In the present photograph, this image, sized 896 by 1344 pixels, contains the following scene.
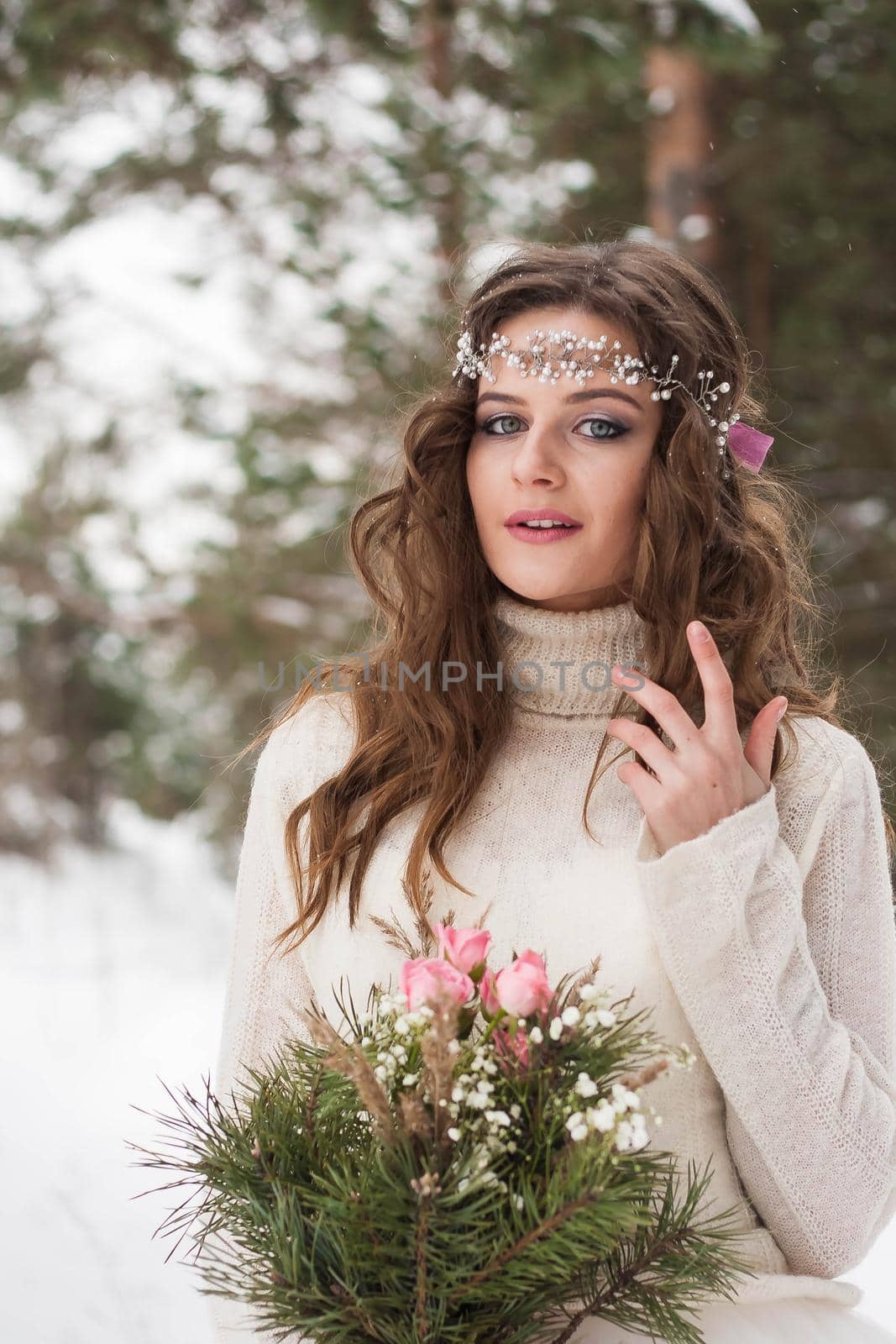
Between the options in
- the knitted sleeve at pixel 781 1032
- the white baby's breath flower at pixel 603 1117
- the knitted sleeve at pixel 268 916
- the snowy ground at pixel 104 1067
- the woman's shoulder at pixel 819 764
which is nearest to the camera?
the white baby's breath flower at pixel 603 1117

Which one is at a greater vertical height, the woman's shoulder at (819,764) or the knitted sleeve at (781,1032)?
the woman's shoulder at (819,764)

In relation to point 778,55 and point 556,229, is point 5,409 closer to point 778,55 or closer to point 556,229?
point 556,229

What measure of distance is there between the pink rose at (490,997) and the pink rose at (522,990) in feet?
0.04

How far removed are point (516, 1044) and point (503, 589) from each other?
3.34ft

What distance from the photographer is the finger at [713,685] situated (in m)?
1.73

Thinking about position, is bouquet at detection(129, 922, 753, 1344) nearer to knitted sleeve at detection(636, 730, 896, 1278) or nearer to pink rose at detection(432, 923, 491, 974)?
pink rose at detection(432, 923, 491, 974)

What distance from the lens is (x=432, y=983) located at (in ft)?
4.24

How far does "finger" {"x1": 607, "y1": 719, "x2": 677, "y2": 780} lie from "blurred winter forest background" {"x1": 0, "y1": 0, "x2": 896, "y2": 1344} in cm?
289

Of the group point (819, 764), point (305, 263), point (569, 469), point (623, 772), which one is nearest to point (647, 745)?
point (623, 772)

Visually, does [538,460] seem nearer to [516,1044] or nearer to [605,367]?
[605,367]

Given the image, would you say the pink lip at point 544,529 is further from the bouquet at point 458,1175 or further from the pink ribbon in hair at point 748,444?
the bouquet at point 458,1175

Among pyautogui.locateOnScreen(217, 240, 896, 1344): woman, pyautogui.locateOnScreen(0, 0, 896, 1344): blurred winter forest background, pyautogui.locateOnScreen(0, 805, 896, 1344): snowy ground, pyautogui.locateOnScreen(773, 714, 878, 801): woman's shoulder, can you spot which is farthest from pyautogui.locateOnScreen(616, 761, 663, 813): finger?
pyautogui.locateOnScreen(0, 0, 896, 1344): blurred winter forest background

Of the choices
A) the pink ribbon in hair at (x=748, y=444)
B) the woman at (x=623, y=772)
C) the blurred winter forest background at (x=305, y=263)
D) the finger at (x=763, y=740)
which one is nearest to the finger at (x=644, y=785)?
the woman at (x=623, y=772)

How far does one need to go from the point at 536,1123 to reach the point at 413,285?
5.04 meters
